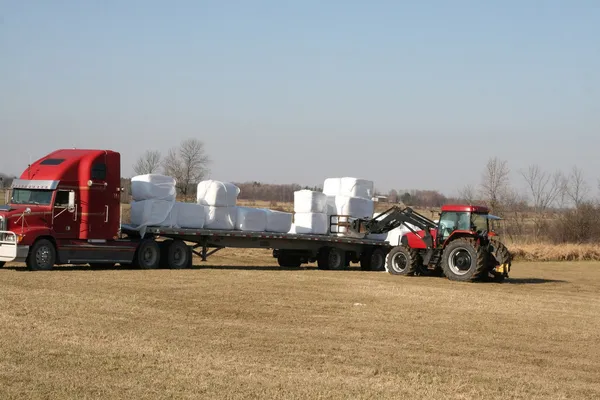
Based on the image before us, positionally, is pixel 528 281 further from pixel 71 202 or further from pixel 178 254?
pixel 71 202

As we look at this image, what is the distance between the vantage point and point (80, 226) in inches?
962

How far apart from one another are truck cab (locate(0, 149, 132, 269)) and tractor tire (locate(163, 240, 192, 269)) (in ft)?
5.05

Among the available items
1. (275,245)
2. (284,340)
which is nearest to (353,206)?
(275,245)

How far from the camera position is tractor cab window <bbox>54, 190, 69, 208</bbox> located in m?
24.1

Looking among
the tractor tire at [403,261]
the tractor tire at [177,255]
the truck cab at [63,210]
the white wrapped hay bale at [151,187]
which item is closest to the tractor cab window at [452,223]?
the tractor tire at [403,261]

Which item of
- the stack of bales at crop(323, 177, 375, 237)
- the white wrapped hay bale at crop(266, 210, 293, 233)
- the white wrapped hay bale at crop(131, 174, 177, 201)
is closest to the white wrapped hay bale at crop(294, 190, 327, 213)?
the stack of bales at crop(323, 177, 375, 237)

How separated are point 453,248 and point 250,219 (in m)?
6.49

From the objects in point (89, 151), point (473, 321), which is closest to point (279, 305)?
point (473, 321)

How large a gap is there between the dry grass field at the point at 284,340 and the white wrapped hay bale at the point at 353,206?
7.39 metres

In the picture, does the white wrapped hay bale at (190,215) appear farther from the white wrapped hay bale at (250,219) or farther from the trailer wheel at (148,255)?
the white wrapped hay bale at (250,219)

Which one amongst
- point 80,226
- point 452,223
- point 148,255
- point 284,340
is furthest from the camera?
point 452,223

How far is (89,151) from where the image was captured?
82.2 ft

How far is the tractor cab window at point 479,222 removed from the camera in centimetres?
2556

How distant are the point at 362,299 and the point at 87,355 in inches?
364
